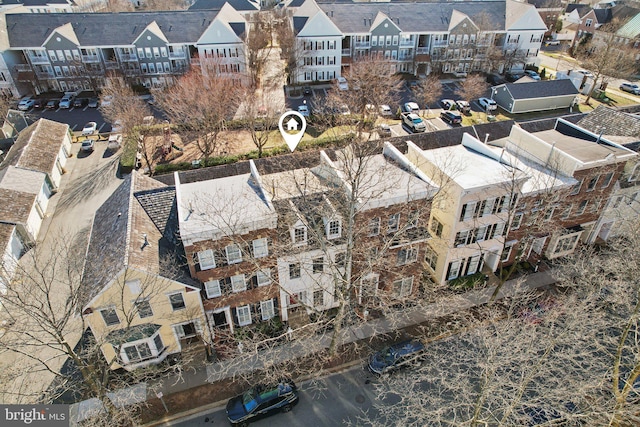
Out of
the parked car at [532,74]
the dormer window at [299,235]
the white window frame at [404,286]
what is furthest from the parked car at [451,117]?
the dormer window at [299,235]

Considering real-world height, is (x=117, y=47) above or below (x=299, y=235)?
below

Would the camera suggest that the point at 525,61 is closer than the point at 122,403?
No

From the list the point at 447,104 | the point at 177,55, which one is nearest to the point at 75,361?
the point at 447,104

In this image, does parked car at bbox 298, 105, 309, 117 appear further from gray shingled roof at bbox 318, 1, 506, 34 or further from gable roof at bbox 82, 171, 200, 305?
gable roof at bbox 82, 171, 200, 305

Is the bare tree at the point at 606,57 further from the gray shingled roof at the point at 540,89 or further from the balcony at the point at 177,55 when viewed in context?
the balcony at the point at 177,55

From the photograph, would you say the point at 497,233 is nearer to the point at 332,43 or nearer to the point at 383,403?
the point at 383,403

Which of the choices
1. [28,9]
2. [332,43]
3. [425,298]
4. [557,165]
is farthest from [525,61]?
[28,9]

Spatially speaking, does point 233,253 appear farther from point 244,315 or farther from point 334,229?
point 334,229
